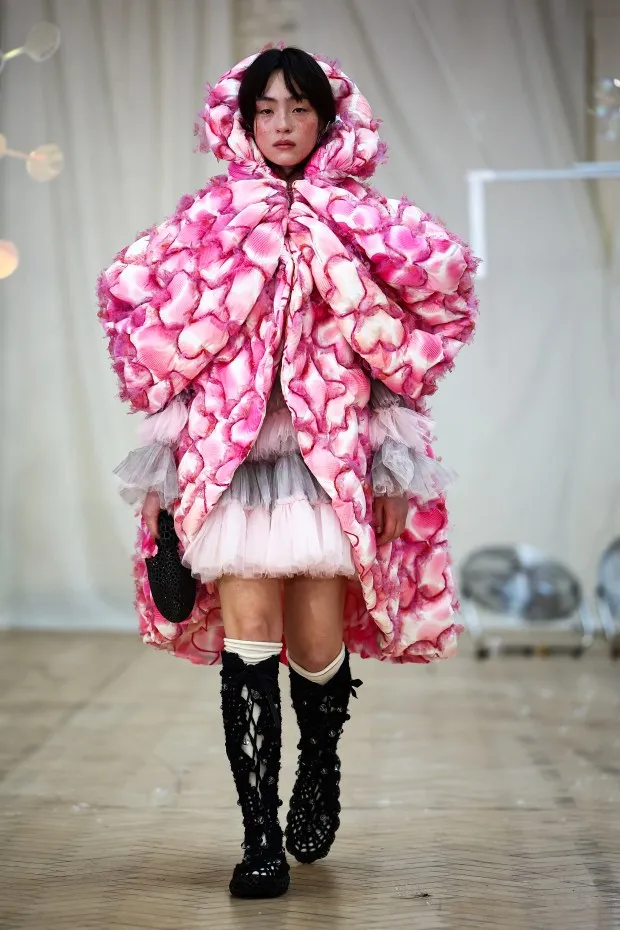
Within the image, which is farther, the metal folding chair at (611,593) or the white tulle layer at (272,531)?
the metal folding chair at (611,593)

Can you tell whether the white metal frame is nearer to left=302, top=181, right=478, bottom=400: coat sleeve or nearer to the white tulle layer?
left=302, top=181, right=478, bottom=400: coat sleeve

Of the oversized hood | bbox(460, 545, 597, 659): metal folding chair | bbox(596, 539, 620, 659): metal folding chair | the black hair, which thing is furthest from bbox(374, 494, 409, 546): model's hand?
bbox(596, 539, 620, 659): metal folding chair

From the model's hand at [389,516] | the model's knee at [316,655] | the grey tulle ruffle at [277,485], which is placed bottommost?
the model's knee at [316,655]

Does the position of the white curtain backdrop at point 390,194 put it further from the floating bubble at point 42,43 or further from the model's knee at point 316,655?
the model's knee at point 316,655

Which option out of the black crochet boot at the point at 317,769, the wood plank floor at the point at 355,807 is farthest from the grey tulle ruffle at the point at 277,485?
the wood plank floor at the point at 355,807

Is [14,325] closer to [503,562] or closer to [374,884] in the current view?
[503,562]

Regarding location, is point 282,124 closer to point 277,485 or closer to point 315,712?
point 277,485

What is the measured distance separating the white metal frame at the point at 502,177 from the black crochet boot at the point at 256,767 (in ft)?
10.9

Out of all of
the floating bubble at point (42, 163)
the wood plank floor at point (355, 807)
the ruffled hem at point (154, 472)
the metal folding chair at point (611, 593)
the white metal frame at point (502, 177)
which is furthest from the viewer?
the white metal frame at point (502, 177)

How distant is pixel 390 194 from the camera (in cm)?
520

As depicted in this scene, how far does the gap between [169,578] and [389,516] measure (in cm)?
38

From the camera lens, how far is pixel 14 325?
18.0 feet

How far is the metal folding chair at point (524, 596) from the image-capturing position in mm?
4984

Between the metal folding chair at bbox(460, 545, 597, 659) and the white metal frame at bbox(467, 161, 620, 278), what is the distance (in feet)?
3.74
